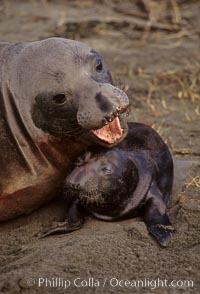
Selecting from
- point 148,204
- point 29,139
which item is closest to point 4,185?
point 29,139

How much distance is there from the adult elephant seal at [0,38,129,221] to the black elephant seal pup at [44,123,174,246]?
0.45ft

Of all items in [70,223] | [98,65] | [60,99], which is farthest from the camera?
[70,223]

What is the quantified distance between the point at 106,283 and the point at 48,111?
963mm

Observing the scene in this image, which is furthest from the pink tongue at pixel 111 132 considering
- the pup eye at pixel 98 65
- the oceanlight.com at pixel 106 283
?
the oceanlight.com at pixel 106 283

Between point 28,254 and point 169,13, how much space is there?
488 centimetres

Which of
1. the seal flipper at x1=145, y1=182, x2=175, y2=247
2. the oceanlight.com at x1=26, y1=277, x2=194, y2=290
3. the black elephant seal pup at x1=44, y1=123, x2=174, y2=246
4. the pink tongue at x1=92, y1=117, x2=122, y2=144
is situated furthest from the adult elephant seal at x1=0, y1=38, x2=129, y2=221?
the oceanlight.com at x1=26, y1=277, x2=194, y2=290

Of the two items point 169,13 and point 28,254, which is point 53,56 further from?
point 169,13

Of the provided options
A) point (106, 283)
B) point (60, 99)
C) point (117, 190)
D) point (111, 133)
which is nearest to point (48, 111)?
point (60, 99)

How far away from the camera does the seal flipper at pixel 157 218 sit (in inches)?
146

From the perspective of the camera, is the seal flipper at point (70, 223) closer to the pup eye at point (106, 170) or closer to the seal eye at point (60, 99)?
the pup eye at point (106, 170)

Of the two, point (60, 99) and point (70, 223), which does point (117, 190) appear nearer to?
point (70, 223)

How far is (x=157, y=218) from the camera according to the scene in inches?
152

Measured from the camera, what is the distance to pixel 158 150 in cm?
429

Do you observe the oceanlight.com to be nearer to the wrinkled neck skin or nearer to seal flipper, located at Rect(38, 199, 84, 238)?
seal flipper, located at Rect(38, 199, 84, 238)
